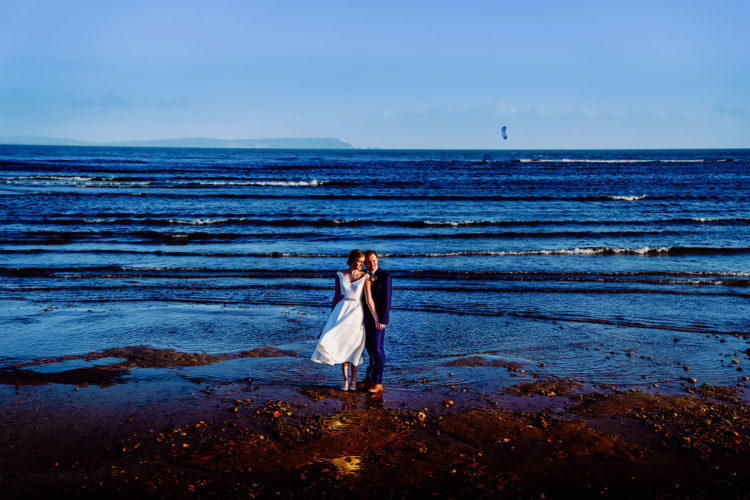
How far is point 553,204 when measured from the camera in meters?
29.8

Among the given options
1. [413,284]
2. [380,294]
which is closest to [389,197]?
[413,284]

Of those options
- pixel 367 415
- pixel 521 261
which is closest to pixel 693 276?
pixel 521 261

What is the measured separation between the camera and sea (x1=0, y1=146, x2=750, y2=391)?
7680 mm

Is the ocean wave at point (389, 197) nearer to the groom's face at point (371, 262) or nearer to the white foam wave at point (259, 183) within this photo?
the white foam wave at point (259, 183)

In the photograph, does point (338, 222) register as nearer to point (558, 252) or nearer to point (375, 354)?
point (558, 252)

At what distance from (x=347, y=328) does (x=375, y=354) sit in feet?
1.49

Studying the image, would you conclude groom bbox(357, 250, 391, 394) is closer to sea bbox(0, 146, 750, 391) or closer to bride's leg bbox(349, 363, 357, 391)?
bride's leg bbox(349, 363, 357, 391)

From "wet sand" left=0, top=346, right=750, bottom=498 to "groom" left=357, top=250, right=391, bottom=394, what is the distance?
1.01ft

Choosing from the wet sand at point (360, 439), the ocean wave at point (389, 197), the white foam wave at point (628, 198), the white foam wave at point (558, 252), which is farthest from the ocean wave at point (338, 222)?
the wet sand at point (360, 439)

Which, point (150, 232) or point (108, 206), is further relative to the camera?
point (108, 206)

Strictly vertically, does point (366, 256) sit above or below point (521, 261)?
above

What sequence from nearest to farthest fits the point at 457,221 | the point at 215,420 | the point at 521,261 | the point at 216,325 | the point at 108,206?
the point at 215,420 → the point at 216,325 → the point at 521,261 → the point at 457,221 → the point at 108,206

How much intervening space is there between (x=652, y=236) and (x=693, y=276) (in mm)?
6335

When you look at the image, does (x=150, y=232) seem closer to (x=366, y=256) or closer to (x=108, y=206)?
(x=108, y=206)
